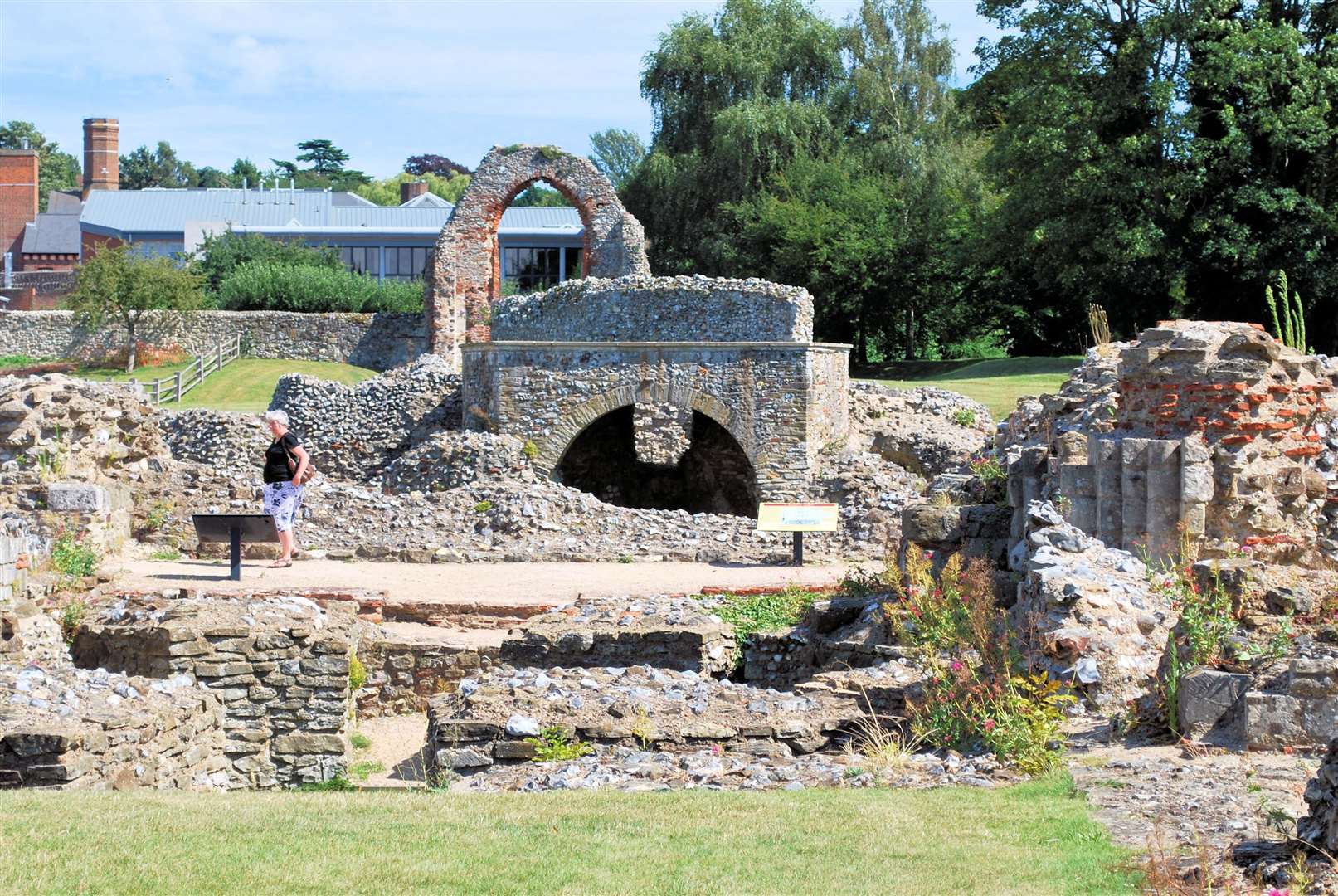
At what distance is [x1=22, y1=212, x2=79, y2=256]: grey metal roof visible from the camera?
73.1m

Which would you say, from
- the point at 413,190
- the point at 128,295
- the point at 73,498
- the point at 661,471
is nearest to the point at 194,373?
the point at 128,295

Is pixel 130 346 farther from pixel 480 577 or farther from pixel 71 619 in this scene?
pixel 71 619

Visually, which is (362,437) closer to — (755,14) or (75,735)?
(75,735)

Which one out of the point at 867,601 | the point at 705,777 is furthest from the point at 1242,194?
the point at 705,777

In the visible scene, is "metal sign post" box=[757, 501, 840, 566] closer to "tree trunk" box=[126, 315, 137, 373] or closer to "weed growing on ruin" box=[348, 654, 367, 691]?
"weed growing on ruin" box=[348, 654, 367, 691]

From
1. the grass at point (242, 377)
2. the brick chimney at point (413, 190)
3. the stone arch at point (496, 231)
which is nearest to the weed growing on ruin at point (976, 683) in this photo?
the stone arch at point (496, 231)

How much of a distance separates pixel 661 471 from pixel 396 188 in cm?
7483

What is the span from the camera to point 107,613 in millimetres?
11648

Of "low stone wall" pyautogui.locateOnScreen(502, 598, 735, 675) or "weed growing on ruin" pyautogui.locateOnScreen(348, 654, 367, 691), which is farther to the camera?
"low stone wall" pyautogui.locateOnScreen(502, 598, 735, 675)

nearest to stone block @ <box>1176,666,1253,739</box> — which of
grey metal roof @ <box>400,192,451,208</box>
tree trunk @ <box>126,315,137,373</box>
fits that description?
tree trunk @ <box>126,315,137,373</box>

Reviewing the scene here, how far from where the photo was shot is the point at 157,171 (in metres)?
118

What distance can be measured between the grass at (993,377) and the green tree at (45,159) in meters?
75.5

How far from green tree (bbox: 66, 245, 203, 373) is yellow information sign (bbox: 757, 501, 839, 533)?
28424 mm

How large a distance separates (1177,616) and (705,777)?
10.5 feet
